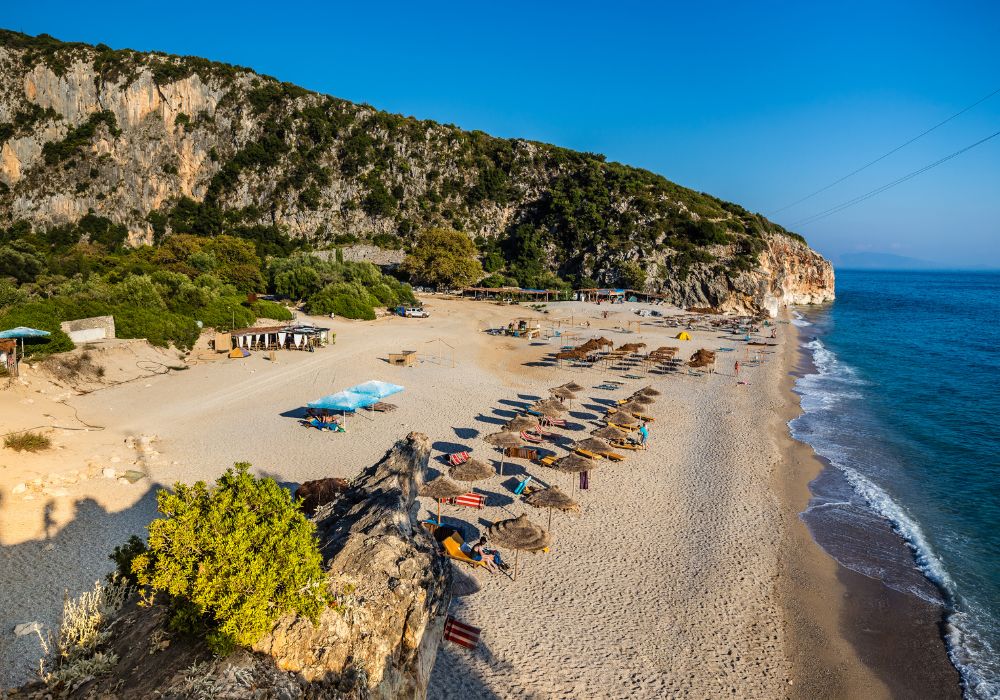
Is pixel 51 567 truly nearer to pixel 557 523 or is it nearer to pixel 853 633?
pixel 557 523

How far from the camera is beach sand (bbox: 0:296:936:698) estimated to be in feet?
33.2

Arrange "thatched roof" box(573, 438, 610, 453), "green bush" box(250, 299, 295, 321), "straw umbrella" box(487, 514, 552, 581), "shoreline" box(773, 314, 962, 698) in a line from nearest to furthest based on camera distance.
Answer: "shoreline" box(773, 314, 962, 698) → "straw umbrella" box(487, 514, 552, 581) → "thatched roof" box(573, 438, 610, 453) → "green bush" box(250, 299, 295, 321)

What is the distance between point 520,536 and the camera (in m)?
12.5

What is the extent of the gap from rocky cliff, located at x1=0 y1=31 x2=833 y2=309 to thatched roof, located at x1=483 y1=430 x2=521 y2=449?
58.1m

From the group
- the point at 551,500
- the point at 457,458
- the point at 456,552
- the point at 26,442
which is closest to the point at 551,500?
the point at 551,500

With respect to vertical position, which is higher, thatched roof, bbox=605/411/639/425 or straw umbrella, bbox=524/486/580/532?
thatched roof, bbox=605/411/639/425

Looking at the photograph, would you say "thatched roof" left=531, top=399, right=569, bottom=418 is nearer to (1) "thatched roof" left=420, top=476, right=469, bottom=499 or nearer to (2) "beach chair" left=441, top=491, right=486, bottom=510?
(2) "beach chair" left=441, top=491, right=486, bottom=510

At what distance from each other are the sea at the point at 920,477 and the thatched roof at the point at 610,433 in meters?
6.98

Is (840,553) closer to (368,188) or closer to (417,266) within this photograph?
(417,266)

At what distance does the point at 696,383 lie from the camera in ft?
104

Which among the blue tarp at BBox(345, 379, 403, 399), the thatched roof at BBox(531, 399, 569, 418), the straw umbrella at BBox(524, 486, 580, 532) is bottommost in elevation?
the straw umbrella at BBox(524, 486, 580, 532)

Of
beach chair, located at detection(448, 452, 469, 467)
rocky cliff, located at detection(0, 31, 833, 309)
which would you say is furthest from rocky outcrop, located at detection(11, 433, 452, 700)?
rocky cliff, located at detection(0, 31, 833, 309)

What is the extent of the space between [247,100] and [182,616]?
352 ft

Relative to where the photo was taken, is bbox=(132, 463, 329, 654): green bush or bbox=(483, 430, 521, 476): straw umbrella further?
bbox=(483, 430, 521, 476): straw umbrella
